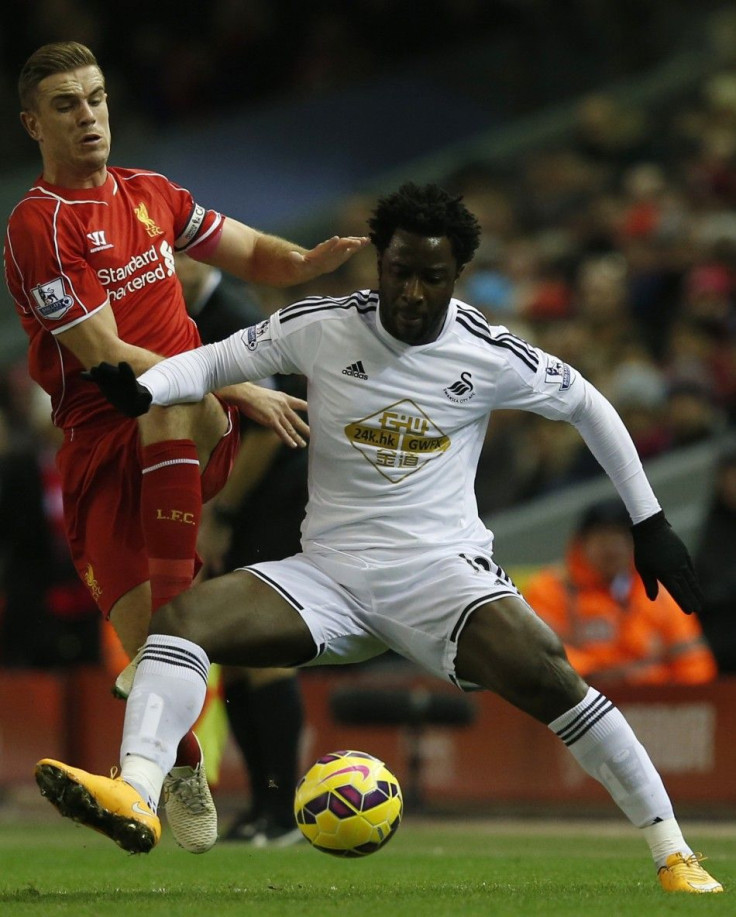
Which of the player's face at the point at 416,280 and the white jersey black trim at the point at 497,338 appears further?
the white jersey black trim at the point at 497,338

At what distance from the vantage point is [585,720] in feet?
19.0

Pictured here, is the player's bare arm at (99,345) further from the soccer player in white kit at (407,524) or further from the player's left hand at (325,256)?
the player's left hand at (325,256)

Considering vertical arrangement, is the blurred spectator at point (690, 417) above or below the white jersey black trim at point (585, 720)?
below

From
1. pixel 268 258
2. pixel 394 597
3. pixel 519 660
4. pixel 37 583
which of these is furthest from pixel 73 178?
pixel 37 583

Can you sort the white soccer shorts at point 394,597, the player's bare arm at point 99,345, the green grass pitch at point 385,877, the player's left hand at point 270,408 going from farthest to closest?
the player's left hand at point 270,408 → the player's bare arm at point 99,345 → the white soccer shorts at point 394,597 → the green grass pitch at point 385,877

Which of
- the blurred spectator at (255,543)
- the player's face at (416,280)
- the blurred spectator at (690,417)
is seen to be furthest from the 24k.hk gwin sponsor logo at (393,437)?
the blurred spectator at (690,417)

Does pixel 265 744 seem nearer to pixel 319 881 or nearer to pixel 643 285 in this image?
pixel 319 881

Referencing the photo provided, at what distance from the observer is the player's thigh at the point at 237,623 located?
18.8 feet

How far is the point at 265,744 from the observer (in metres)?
8.51

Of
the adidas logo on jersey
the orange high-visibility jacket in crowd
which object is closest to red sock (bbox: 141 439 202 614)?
the adidas logo on jersey

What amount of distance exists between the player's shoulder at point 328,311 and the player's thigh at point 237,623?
93 centimetres

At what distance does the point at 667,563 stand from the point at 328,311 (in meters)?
1.45

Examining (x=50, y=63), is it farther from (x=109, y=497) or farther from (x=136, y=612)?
(x=136, y=612)

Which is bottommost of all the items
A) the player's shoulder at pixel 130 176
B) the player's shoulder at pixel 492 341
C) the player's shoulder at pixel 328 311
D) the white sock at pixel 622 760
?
the white sock at pixel 622 760
